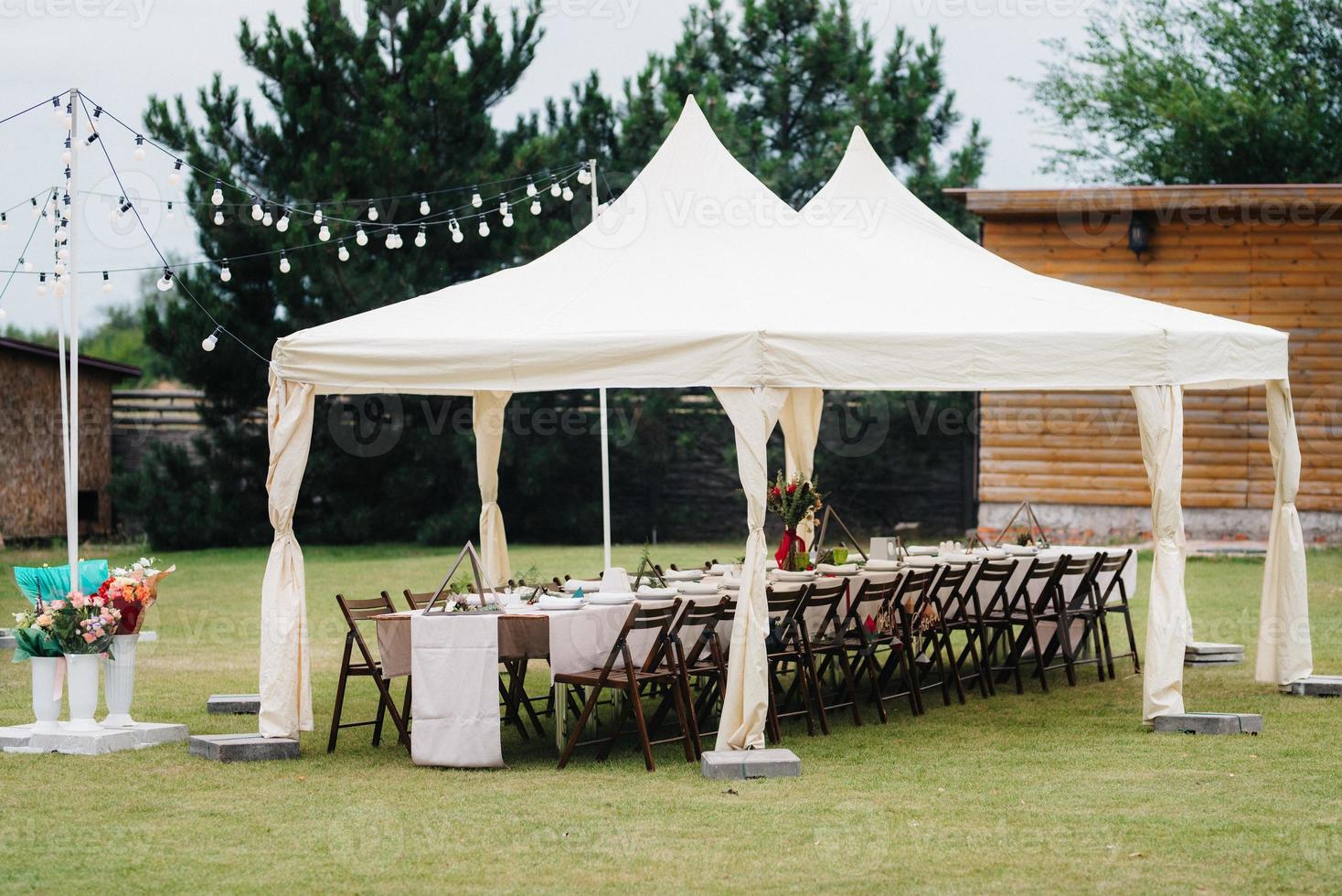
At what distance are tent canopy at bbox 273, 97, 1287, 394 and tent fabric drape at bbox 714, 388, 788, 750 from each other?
0.12 meters

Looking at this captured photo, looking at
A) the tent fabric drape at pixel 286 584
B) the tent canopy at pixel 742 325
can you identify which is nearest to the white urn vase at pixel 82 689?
the tent fabric drape at pixel 286 584

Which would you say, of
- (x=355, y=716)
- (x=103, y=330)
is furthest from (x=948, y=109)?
(x=103, y=330)

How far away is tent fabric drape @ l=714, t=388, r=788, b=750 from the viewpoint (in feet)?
24.4

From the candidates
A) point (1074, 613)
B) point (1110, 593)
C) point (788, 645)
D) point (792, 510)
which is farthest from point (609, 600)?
point (1110, 593)

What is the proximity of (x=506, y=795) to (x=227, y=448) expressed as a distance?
15693mm

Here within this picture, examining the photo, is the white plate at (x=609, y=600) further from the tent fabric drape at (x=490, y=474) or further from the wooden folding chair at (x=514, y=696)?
the tent fabric drape at (x=490, y=474)

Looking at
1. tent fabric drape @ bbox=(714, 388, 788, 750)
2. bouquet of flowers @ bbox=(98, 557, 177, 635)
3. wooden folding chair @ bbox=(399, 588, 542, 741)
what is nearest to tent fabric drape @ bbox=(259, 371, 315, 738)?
wooden folding chair @ bbox=(399, 588, 542, 741)

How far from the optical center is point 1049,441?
18.5 m

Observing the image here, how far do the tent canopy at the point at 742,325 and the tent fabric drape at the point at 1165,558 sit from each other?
20cm

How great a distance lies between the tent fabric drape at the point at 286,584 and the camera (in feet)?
26.0

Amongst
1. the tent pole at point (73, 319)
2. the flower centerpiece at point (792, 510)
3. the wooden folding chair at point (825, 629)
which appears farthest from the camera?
the flower centerpiece at point (792, 510)

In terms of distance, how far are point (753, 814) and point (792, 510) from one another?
3463 mm

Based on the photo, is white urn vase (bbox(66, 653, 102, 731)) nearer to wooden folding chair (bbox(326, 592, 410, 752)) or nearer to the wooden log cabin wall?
wooden folding chair (bbox(326, 592, 410, 752))

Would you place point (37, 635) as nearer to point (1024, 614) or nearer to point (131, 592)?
point (131, 592)
